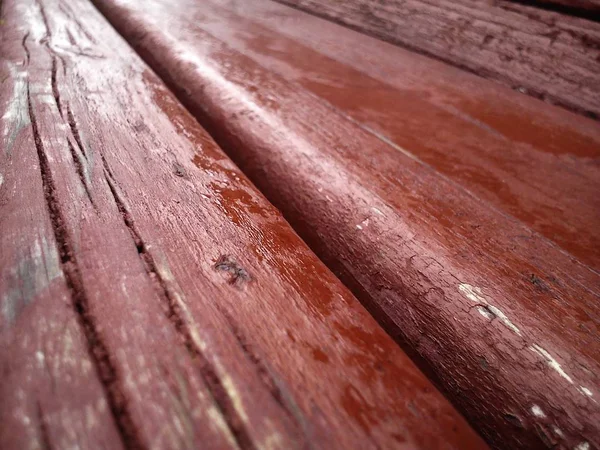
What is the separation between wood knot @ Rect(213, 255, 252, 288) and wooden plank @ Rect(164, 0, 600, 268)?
0.44 metres

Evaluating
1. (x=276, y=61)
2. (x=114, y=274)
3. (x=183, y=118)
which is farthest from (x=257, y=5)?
(x=114, y=274)

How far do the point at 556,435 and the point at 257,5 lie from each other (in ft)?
6.48

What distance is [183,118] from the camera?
2.27 feet

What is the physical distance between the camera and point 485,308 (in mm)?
401

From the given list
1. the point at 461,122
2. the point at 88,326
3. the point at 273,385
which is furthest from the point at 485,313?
the point at 461,122

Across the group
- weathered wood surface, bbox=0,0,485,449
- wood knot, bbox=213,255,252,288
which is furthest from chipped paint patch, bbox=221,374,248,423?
wood knot, bbox=213,255,252,288

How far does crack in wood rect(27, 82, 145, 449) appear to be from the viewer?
24 cm

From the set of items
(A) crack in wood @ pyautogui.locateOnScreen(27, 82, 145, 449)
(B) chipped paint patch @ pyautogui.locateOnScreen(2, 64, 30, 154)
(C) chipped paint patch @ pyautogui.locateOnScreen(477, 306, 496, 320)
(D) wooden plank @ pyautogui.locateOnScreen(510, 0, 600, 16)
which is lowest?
(C) chipped paint patch @ pyautogui.locateOnScreen(477, 306, 496, 320)

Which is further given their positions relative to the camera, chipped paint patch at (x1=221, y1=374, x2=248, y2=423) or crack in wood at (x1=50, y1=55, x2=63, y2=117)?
crack in wood at (x1=50, y1=55, x2=63, y2=117)

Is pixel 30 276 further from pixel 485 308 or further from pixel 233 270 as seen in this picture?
pixel 485 308

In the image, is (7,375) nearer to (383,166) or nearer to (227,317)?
(227,317)

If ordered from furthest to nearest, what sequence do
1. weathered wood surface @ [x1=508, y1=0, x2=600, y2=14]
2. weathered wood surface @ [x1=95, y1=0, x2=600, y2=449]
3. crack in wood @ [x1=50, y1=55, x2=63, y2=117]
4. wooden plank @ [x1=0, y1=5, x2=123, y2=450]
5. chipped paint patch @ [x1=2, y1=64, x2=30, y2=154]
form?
weathered wood surface @ [x1=508, y1=0, x2=600, y2=14] → crack in wood @ [x1=50, y1=55, x2=63, y2=117] → chipped paint patch @ [x1=2, y1=64, x2=30, y2=154] → weathered wood surface @ [x1=95, y1=0, x2=600, y2=449] → wooden plank @ [x1=0, y1=5, x2=123, y2=450]

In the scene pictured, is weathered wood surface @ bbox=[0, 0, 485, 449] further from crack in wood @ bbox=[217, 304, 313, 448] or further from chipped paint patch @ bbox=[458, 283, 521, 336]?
chipped paint patch @ bbox=[458, 283, 521, 336]

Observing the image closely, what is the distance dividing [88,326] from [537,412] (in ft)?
1.33
